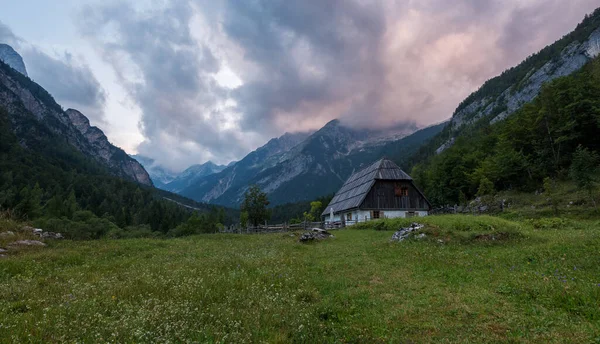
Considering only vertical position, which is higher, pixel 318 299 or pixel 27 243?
pixel 27 243

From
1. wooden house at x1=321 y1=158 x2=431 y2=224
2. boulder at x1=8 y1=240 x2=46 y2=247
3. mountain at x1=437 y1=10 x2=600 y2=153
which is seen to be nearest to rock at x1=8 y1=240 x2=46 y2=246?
boulder at x1=8 y1=240 x2=46 y2=247

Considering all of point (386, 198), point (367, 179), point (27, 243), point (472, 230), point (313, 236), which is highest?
point (367, 179)

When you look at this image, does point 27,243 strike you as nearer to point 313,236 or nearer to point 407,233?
point 313,236

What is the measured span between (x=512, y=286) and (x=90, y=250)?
22467 millimetres

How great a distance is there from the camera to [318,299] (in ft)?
31.0

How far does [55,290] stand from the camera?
9.40 metres

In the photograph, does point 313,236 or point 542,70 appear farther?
point 542,70

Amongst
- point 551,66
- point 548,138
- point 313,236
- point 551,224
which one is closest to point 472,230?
point 551,224

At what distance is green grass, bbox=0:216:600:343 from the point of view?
6.40 meters

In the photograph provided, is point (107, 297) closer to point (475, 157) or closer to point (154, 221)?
point (475, 157)

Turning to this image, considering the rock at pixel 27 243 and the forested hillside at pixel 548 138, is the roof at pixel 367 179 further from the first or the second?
the rock at pixel 27 243

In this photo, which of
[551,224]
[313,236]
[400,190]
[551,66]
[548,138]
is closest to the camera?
[551,224]

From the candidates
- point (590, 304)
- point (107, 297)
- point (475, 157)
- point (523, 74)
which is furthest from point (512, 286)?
point (523, 74)

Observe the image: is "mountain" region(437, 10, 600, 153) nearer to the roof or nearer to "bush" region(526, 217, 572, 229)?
the roof
